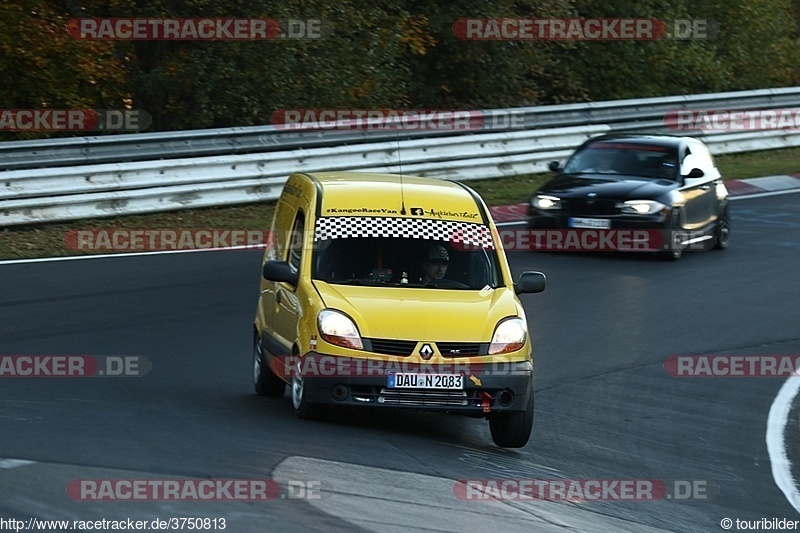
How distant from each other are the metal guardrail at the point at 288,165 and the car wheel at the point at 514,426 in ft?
32.6

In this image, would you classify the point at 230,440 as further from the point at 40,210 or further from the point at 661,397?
the point at 40,210

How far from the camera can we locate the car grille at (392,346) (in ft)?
30.5

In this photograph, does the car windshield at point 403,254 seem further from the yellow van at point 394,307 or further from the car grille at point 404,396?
the car grille at point 404,396

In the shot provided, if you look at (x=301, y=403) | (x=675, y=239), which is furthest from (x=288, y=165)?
(x=301, y=403)

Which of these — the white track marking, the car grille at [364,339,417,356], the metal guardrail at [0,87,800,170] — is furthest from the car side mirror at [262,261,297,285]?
the metal guardrail at [0,87,800,170]

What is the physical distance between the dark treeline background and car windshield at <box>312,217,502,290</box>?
553 inches

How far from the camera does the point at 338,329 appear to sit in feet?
30.8

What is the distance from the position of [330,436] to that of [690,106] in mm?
20891

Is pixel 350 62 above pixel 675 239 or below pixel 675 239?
above

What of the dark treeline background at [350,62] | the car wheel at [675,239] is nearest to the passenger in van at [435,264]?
the car wheel at [675,239]

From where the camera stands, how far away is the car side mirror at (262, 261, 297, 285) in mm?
10008

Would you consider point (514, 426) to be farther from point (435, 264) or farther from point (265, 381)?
point (265, 381)

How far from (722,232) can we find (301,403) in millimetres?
11465

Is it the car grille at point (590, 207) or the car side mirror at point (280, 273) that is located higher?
the car side mirror at point (280, 273)
